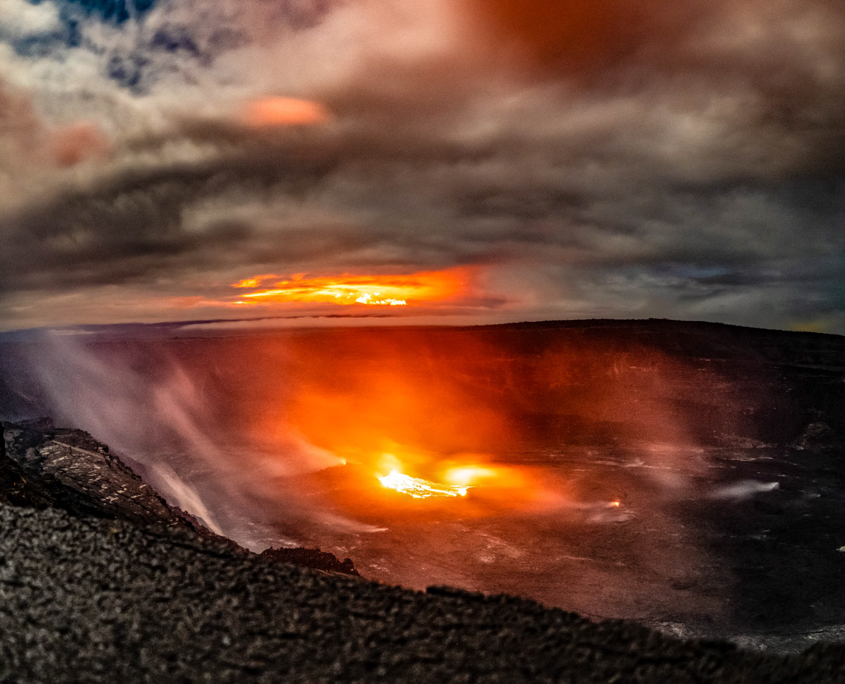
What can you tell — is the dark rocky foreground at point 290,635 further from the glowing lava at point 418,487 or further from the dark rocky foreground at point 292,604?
the glowing lava at point 418,487

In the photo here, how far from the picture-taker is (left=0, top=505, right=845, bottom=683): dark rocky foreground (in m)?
2.93

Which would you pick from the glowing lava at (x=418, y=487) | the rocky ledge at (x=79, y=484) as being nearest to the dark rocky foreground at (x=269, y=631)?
the rocky ledge at (x=79, y=484)

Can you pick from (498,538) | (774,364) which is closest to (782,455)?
(774,364)

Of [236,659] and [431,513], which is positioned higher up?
[236,659]

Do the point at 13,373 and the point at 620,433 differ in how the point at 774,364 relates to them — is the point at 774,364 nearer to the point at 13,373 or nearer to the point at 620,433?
the point at 620,433

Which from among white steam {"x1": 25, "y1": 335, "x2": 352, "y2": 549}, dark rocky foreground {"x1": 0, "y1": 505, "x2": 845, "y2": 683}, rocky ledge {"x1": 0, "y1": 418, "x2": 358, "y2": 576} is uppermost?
dark rocky foreground {"x1": 0, "y1": 505, "x2": 845, "y2": 683}

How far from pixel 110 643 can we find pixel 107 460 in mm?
8498

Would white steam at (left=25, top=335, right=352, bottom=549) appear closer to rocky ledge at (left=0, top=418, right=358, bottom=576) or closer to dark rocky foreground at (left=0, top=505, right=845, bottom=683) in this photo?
rocky ledge at (left=0, top=418, right=358, bottom=576)

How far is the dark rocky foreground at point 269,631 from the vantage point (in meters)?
2.93

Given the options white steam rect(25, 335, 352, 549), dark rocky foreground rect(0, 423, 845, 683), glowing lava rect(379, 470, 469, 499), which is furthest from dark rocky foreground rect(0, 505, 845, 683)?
glowing lava rect(379, 470, 469, 499)

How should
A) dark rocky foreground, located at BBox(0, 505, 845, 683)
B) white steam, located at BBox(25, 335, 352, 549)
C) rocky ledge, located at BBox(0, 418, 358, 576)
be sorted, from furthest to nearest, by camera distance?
white steam, located at BBox(25, 335, 352, 549), rocky ledge, located at BBox(0, 418, 358, 576), dark rocky foreground, located at BBox(0, 505, 845, 683)

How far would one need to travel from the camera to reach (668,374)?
52375 millimetres

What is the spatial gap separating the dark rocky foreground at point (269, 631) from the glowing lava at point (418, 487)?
79.6 ft

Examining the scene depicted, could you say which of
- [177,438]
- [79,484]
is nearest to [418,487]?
[177,438]
